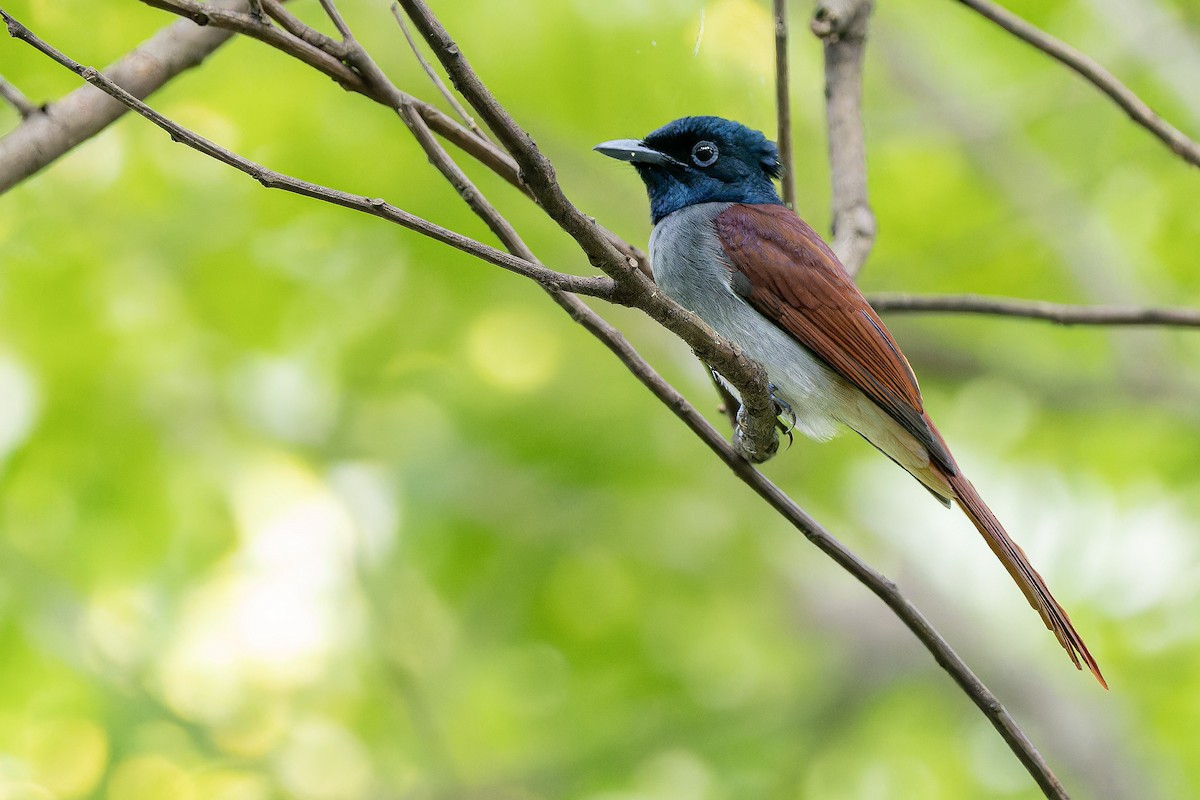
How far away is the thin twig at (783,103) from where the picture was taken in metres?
3.94

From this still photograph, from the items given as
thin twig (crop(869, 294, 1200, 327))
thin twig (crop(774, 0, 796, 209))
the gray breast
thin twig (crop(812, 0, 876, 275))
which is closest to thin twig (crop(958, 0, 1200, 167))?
thin twig (crop(812, 0, 876, 275))

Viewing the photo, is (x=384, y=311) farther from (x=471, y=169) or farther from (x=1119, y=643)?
(x=1119, y=643)

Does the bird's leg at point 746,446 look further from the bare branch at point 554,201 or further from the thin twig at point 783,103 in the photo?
the thin twig at point 783,103

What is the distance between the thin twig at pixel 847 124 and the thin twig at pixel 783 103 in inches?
7.9

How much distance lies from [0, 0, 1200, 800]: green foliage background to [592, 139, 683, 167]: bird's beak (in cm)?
19

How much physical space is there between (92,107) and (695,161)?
2210 millimetres

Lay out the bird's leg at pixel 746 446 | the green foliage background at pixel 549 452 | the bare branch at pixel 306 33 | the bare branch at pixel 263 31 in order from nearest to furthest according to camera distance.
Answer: the bare branch at pixel 263 31
the bare branch at pixel 306 33
the bird's leg at pixel 746 446
the green foliage background at pixel 549 452

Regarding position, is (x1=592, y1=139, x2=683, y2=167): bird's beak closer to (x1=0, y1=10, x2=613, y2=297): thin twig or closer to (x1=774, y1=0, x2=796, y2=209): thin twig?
(x1=774, y1=0, x2=796, y2=209): thin twig

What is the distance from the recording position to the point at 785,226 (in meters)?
4.25

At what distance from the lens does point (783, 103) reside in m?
4.19

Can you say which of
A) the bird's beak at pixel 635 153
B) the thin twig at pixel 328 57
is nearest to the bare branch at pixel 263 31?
the thin twig at pixel 328 57

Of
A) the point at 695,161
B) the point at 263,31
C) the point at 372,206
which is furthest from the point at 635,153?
the point at 372,206

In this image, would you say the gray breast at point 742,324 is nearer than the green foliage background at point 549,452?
Yes

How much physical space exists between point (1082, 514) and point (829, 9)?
4.14 meters
